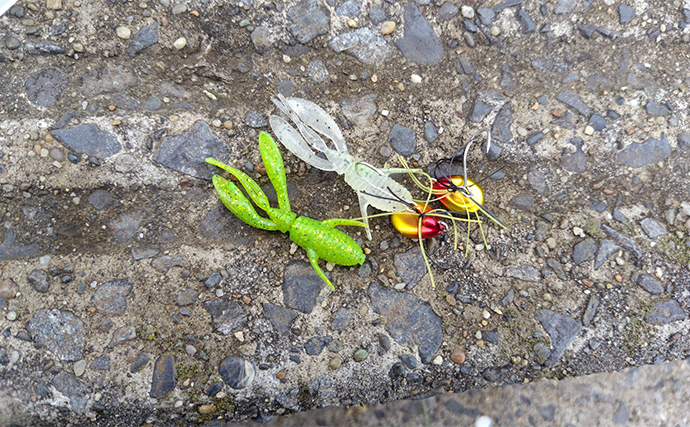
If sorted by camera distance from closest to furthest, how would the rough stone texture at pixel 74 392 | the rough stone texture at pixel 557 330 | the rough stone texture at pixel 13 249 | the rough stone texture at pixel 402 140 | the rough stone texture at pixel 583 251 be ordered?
1. the rough stone texture at pixel 74 392
2. the rough stone texture at pixel 13 249
3. the rough stone texture at pixel 557 330
4. the rough stone texture at pixel 583 251
5. the rough stone texture at pixel 402 140

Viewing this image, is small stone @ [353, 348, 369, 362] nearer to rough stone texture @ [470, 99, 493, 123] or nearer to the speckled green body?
the speckled green body

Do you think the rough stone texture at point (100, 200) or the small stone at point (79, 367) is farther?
the rough stone texture at point (100, 200)

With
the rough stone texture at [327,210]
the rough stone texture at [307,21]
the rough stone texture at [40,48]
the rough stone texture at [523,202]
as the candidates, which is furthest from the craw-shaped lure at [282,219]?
the rough stone texture at [40,48]

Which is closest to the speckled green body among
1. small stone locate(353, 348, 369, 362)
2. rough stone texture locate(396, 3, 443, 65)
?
small stone locate(353, 348, 369, 362)

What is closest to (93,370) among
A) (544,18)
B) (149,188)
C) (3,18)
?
(149,188)

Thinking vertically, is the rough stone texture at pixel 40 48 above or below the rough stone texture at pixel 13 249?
above

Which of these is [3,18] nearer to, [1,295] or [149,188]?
[149,188]

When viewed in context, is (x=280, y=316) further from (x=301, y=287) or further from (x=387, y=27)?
(x=387, y=27)

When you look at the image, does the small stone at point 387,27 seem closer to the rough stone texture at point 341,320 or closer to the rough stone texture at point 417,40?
the rough stone texture at point 417,40
